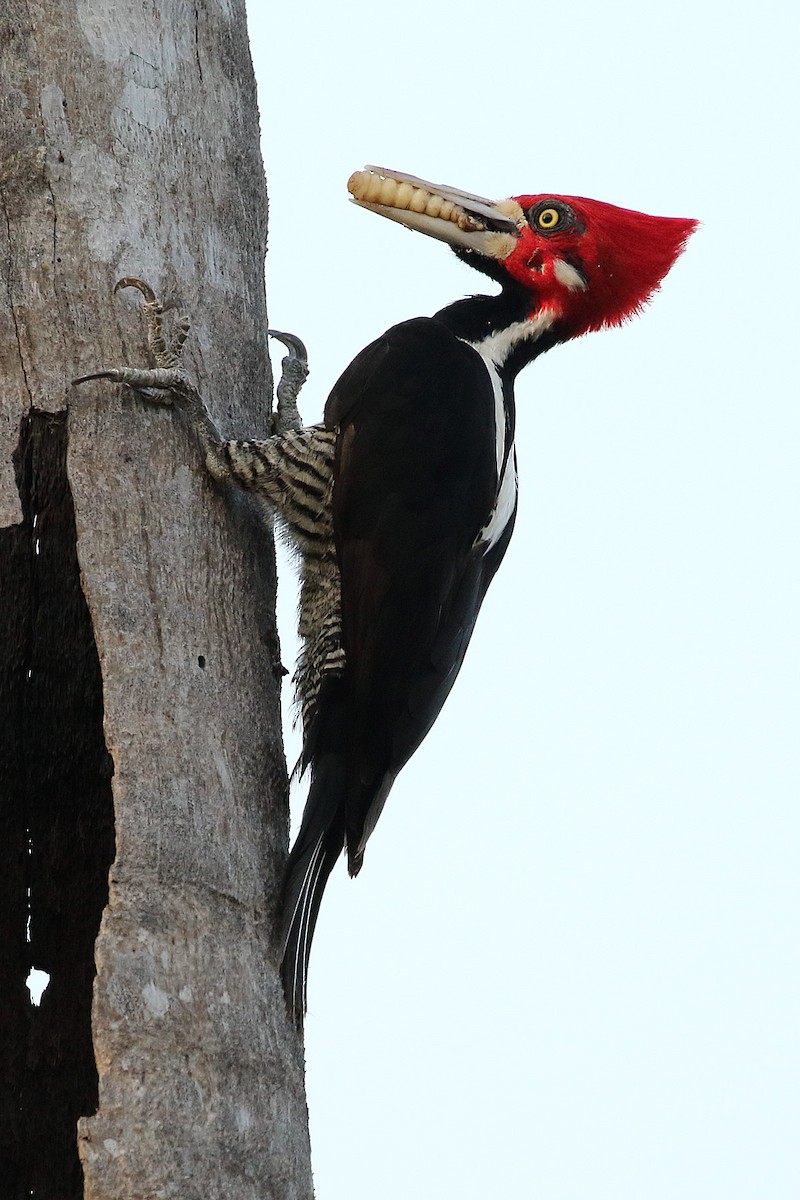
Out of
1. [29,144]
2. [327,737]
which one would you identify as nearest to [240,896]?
[327,737]

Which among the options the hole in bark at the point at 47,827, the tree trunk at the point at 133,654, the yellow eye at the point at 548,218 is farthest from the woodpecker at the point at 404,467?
the hole in bark at the point at 47,827

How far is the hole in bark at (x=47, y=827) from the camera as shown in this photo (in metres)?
1.62

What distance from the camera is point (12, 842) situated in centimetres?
178

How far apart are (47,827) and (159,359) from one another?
0.83 m

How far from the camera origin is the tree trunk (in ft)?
5.46

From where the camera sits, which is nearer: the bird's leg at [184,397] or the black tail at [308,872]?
the black tail at [308,872]

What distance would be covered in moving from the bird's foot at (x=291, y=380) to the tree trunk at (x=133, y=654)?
1.15 feet

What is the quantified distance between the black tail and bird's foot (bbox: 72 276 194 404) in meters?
0.71

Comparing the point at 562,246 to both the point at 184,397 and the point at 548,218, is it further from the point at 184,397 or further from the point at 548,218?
the point at 184,397

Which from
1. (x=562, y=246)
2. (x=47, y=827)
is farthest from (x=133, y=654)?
(x=562, y=246)

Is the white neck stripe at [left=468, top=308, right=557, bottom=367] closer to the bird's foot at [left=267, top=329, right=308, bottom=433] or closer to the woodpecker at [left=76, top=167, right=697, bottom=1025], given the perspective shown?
the woodpecker at [left=76, top=167, right=697, bottom=1025]

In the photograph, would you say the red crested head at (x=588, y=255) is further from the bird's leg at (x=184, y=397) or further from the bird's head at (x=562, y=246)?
the bird's leg at (x=184, y=397)

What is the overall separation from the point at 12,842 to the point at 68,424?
0.66 metres

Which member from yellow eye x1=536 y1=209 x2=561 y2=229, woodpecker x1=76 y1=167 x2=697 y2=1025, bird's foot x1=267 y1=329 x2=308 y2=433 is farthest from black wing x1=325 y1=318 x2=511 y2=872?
yellow eye x1=536 y1=209 x2=561 y2=229
